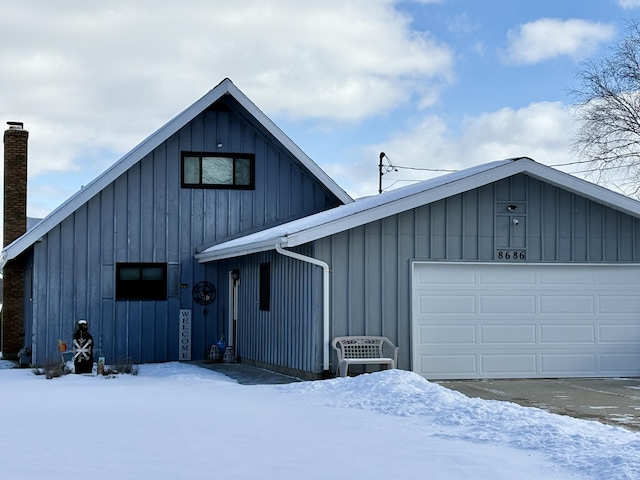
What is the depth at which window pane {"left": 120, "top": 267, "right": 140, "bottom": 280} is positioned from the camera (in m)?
20.1

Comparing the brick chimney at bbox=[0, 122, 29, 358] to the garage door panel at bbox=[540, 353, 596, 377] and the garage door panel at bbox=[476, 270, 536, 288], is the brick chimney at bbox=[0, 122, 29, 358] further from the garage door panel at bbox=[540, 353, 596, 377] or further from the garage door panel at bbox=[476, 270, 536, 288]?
the garage door panel at bbox=[540, 353, 596, 377]

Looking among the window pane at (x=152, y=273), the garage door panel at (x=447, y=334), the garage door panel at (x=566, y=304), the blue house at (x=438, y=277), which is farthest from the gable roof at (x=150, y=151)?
the garage door panel at (x=566, y=304)

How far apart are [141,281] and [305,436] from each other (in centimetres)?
Answer: 1131

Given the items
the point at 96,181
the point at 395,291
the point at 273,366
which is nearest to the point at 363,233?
the point at 395,291

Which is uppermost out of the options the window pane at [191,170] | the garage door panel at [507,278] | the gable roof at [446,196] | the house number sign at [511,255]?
the window pane at [191,170]

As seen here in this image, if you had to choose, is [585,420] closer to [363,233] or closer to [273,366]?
[363,233]

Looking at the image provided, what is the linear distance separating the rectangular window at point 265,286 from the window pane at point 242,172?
3.84m

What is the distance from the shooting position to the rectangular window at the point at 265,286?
17484 millimetres

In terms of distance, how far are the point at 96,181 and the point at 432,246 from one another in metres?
7.74

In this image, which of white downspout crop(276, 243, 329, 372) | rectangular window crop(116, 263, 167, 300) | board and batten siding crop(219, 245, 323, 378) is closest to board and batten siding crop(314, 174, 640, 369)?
white downspout crop(276, 243, 329, 372)

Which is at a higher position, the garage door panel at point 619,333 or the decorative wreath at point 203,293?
the decorative wreath at point 203,293

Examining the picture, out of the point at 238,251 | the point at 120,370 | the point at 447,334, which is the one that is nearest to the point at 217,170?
the point at 238,251

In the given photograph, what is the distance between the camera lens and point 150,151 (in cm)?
2003

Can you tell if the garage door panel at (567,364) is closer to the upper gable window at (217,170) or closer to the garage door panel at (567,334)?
the garage door panel at (567,334)
